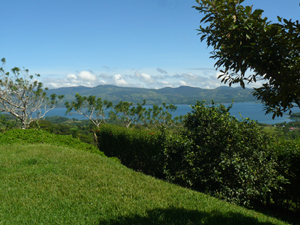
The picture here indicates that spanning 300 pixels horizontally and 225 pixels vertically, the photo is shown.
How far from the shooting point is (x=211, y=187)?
711 cm

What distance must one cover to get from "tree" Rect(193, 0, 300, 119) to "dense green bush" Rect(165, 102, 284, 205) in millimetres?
3623

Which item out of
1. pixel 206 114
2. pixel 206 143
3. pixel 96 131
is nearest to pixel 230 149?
pixel 206 143

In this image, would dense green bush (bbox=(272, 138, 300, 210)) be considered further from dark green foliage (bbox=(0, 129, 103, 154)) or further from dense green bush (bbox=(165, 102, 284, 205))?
dark green foliage (bbox=(0, 129, 103, 154))

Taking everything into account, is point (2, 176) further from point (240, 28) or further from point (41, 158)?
point (240, 28)

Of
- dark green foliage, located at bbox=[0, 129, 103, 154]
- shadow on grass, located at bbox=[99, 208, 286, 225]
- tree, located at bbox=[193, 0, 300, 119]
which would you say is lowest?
dark green foliage, located at bbox=[0, 129, 103, 154]

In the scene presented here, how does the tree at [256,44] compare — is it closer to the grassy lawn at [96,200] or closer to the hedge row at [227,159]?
the grassy lawn at [96,200]

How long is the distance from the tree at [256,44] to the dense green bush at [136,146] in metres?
5.23

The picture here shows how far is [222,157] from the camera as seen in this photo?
6.69 m

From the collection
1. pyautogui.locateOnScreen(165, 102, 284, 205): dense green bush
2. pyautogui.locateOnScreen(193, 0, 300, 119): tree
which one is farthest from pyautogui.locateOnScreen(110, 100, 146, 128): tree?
pyautogui.locateOnScreen(193, 0, 300, 119): tree

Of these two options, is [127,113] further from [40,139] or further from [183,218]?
[183,218]

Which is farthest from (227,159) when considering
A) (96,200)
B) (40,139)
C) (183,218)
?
(40,139)

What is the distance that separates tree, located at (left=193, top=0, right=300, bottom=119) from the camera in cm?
295

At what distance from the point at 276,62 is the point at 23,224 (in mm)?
5227

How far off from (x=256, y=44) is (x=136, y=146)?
292 inches
